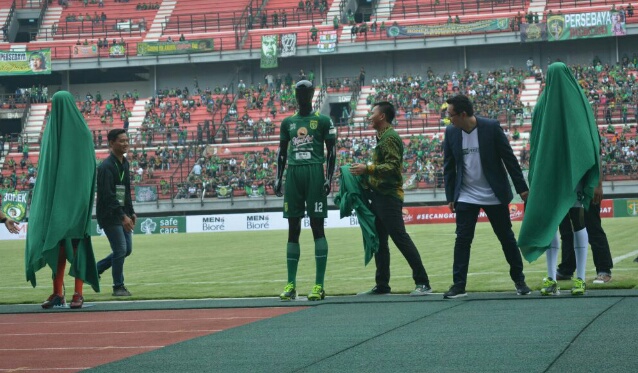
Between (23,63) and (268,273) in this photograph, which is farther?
(23,63)

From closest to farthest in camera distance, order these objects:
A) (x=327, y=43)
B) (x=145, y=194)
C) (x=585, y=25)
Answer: (x=145, y=194)
(x=585, y=25)
(x=327, y=43)

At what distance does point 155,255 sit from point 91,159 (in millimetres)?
13927

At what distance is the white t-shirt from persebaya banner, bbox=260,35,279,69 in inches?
2124

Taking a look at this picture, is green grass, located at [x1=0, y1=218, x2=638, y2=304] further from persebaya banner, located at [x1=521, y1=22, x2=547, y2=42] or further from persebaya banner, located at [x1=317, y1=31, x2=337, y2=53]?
persebaya banner, located at [x1=317, y1=31, x2=337, y2=53]

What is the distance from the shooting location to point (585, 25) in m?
58.2

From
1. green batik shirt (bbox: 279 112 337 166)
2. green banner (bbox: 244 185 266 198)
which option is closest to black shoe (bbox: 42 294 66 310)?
green batik shirt (bbox: 279 112 337 166)

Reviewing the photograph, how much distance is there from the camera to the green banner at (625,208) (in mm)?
43812

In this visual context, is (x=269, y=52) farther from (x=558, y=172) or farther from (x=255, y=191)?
(x=558, y=172)

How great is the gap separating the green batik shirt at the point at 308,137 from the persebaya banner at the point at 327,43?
52933 mm

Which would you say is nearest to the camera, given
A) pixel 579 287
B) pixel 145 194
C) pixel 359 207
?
pixel 579 287

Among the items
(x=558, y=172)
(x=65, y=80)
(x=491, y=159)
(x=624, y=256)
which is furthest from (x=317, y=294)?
(x=65, y=80)

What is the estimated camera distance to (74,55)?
66375 mm

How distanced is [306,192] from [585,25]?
5119cm

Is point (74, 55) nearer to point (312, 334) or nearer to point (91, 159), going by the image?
point (91, 159)
